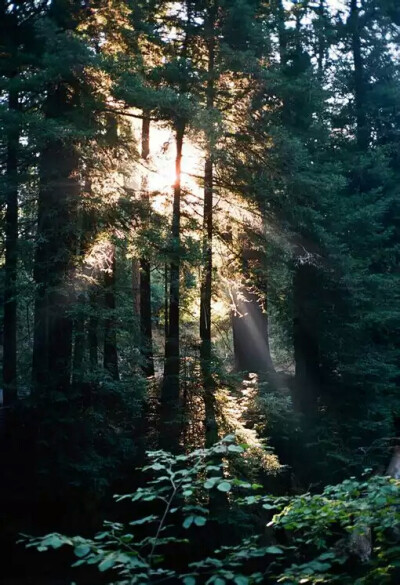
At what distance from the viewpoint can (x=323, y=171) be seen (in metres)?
15.3

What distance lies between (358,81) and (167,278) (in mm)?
13767

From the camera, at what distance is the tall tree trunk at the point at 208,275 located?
10.3 metres

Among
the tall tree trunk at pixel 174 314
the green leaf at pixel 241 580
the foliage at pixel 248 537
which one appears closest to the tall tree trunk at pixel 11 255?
the tall tree trunk at pixel 174 314

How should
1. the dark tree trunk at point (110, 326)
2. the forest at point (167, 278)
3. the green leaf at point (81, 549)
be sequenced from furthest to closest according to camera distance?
the dark tree trunk at point (110, 326), the forest at point (167, 278), the green leaf at point (81, 549)

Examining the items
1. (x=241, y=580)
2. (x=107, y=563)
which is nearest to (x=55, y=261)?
(x=107, y=563)

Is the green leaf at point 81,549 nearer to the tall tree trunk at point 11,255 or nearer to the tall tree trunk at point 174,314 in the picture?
the tall tree trunk at point 174,314

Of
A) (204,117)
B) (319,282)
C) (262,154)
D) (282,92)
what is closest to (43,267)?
(204,117)

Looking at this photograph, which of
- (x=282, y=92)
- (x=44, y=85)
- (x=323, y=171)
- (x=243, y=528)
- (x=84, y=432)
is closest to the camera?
(x=243, y=528)

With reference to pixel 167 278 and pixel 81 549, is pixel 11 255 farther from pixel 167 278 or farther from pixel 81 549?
pixel 81 549

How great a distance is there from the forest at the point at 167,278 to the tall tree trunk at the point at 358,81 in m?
5.21

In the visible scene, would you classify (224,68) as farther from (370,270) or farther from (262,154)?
(370,270)

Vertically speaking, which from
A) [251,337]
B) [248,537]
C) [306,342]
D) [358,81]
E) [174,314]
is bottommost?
[248,537]

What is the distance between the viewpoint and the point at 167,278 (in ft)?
42.3

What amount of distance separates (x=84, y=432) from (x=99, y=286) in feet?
10.3
